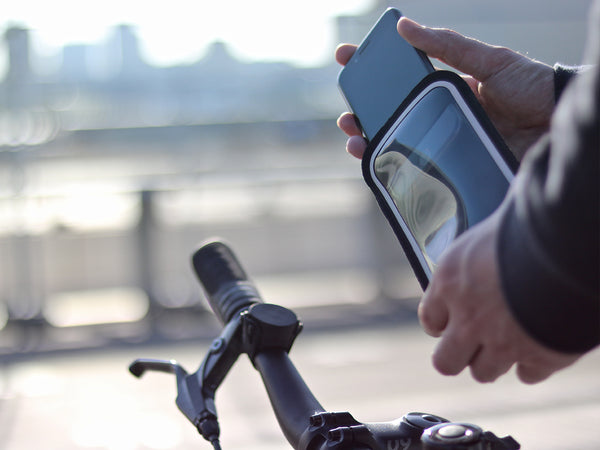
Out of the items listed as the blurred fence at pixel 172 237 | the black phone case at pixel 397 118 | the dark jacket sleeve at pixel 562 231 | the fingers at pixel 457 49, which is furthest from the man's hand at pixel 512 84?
the blurred fence at pixel 172 237

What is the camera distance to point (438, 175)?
137 centimetres

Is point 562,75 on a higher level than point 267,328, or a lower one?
higher

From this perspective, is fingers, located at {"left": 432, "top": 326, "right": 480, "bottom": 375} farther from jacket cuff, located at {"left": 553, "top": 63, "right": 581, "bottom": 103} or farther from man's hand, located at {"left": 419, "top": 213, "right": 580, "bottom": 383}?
jacket cuff, located at {"left": 553, "top": 63, "right": 581, "bottom": 103}

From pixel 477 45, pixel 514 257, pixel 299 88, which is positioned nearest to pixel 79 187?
pixel 299 88

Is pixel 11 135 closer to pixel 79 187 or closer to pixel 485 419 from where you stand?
pixel 79 187

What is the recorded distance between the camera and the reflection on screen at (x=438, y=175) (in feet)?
4.31

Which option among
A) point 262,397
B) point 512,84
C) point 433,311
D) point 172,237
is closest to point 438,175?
point 433,311

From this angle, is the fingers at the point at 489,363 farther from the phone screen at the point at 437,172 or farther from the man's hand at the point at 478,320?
the phone screen at the point at 437,172

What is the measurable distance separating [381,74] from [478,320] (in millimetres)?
733

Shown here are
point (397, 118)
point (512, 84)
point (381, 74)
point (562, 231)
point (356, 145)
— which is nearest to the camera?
point (562, 231)

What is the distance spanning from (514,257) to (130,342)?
236 inches

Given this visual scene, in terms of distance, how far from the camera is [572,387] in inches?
198

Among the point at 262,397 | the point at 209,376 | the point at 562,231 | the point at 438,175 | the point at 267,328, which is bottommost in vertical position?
the point at 262,397

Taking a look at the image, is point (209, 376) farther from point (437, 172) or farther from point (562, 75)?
point (562, 75)
